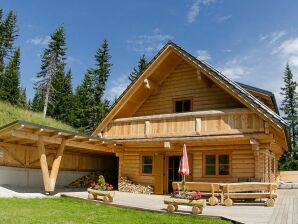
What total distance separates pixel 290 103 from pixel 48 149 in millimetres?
36261

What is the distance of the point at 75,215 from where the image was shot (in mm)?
9773

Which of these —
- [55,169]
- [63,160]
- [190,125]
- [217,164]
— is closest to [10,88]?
[63,160]

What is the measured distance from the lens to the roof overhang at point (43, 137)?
1320 centimetres

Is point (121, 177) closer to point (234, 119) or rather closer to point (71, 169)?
point (71, 169)

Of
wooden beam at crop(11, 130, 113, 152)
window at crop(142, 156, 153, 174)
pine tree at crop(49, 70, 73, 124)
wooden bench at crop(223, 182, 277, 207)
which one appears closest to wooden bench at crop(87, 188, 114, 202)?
wooden beam at crop(11, 130, 113, 152)

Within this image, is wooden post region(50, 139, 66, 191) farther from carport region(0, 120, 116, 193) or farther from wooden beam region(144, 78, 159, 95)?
wooden beam region(144, 78, 159, 95)

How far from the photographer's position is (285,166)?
42.5m

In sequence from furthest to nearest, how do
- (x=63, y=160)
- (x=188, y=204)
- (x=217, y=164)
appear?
(x=63, y=160)
(x=217, y=164)
(x=188, y=204)

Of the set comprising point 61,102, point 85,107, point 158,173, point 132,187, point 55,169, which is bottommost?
point 132,187

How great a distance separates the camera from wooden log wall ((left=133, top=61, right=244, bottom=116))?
1716 cm

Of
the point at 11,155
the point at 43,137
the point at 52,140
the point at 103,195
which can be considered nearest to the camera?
the point at 103,195

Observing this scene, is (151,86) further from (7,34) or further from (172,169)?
(7,34)

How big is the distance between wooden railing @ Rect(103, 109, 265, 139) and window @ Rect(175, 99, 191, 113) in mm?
1279

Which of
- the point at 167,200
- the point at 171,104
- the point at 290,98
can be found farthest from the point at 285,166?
the point at 167,200
